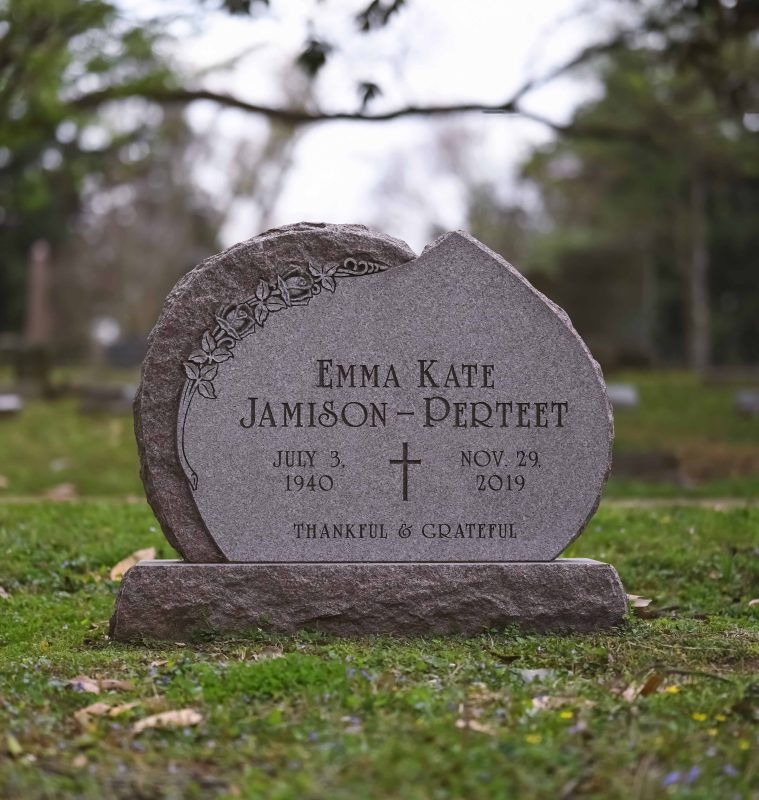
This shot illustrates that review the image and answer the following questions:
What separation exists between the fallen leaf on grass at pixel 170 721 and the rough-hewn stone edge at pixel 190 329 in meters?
1.59

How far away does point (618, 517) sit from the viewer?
8.60 m

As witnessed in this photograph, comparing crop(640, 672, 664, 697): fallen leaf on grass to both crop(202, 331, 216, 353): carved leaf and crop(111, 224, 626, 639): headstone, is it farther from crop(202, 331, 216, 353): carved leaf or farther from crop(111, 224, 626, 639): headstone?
crop(202, 331, 216, 353): carved leaf

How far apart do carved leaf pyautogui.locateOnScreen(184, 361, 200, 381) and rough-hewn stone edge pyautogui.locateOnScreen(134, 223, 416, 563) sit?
0.09 ft

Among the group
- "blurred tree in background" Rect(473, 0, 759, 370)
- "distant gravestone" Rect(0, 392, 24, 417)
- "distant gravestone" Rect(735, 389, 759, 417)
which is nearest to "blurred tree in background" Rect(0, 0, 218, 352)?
"distant gravestone" Rect(0, 392, 24, 417)

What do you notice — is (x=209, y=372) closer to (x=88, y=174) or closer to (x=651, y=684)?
(x=651, y=684)

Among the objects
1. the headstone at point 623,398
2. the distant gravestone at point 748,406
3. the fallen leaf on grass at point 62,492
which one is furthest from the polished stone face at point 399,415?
the distant gravestone at point 748,406

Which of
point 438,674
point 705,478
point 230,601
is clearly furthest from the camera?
point 705,478

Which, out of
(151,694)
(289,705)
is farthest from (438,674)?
(151,694)

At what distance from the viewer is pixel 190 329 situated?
5789 mm

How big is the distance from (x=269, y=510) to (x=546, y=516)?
1.33 m

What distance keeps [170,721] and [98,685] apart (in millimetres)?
611

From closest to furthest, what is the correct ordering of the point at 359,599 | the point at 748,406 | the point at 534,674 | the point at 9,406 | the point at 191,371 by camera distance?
the point at 534,674, the point at 359,599, the point at 191,371, the point at 9,406, the point at 748,406

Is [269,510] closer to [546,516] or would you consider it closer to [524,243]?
[546,516]

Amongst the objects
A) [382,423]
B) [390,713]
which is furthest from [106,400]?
[390,713]
